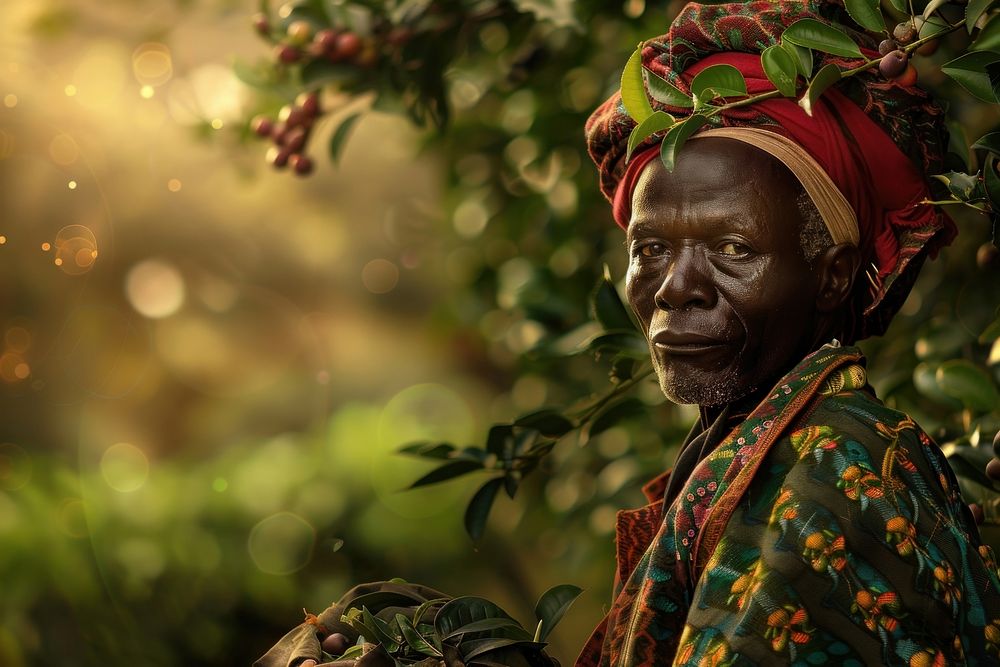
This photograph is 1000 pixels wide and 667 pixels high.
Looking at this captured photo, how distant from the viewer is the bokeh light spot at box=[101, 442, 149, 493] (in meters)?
3.44

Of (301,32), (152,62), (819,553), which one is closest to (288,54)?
(301,32)

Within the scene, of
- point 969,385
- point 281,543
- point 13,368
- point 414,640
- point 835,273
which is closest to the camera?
point 414,640

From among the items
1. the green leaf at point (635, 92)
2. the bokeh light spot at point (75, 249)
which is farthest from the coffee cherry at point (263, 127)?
the bokeh light spot at point (75, 249)

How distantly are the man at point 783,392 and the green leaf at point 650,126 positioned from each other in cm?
5

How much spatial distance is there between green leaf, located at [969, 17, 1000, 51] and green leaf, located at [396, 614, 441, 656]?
29.1 inches

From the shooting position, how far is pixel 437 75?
2.10 m

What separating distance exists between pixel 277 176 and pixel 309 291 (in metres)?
0.37

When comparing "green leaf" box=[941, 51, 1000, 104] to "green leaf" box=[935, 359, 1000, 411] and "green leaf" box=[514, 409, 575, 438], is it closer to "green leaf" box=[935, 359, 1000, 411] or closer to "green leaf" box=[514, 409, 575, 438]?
"green leaf" box=[935, 359, 1000, 411]

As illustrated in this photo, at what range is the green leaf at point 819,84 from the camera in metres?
1.16

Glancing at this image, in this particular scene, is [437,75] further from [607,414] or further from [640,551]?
[640,551]

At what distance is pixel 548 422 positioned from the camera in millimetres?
1753

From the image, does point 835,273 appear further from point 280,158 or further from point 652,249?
point 280,158

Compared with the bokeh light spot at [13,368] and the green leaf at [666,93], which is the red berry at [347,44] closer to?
the green leaf at [666,93]

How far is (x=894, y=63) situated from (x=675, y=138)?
241 millimetres
